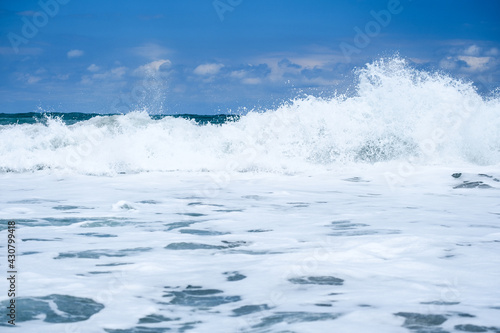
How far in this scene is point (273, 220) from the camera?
5977 millimetres

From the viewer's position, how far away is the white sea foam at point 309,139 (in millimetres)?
11367

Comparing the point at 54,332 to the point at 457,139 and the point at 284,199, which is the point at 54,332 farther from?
the point at 457,139

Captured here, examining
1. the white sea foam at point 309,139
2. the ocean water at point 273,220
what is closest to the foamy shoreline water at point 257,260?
the ocean water at point 273,220

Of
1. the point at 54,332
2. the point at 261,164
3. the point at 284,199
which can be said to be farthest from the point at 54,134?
the point at 54,332

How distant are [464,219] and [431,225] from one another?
2.08 feet

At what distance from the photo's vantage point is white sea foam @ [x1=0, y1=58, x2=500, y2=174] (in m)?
11.4

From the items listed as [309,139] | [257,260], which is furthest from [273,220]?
[309,139]

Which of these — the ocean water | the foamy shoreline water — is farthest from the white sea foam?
the foamy shoreline water

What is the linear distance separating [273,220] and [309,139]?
→ 6.62 metres

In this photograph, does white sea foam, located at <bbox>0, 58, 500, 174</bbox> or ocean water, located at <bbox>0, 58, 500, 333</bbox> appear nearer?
ocean water, located at <bbox>0, 58, 500, 333</bbox>

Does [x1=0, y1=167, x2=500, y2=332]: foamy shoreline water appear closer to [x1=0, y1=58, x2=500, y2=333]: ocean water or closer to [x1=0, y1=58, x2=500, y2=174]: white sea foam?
[x1=0, y1=58, x2=500, y2=333]: ocean water

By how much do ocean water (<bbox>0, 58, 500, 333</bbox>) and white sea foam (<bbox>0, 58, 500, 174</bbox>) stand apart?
0.15 feet

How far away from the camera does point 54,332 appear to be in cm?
280

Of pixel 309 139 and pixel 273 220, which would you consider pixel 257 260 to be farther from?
pixel 309 139
